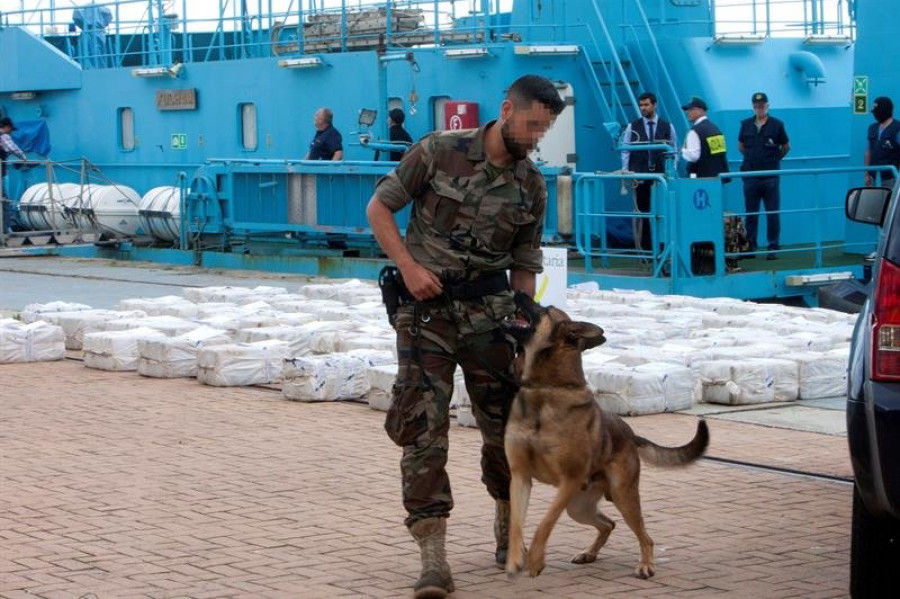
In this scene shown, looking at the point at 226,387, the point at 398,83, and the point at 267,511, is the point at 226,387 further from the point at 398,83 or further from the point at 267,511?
the point at 398,83

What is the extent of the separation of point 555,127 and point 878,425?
14013 millimetres

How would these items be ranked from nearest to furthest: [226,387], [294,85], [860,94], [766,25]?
[226,387] < [860,94] < [766,25] < [294,85]

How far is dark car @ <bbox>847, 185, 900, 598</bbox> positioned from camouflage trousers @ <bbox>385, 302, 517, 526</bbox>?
1.35 metres

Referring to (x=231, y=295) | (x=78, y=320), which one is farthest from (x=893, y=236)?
(x=231, y=295)

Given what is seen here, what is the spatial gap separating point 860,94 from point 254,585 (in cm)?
1435

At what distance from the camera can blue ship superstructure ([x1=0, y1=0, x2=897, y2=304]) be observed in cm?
1711

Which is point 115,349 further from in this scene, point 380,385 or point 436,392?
point 436,392

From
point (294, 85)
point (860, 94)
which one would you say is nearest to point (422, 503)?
point (860, 94)

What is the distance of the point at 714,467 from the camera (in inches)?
319

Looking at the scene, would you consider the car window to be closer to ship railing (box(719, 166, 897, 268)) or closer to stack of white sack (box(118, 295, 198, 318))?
stack of white sack (box(118, 295, 198, 318))

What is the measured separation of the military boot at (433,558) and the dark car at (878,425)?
1444mm

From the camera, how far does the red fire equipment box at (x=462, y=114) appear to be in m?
19.3

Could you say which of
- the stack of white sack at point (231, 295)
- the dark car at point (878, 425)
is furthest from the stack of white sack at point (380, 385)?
the dark car at point (878, 425)

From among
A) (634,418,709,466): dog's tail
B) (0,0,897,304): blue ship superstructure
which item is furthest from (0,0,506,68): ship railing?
(634,418,709,466): dog's tail
